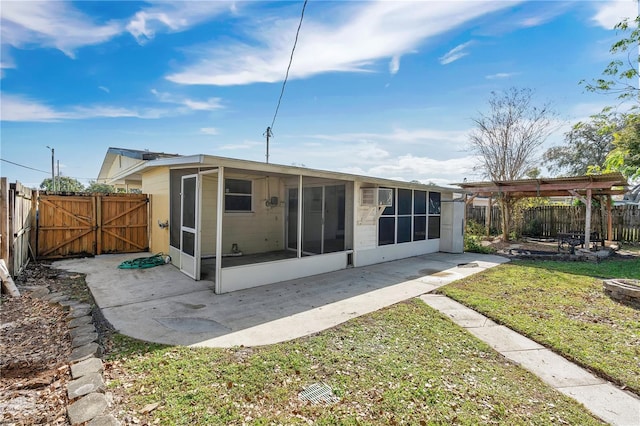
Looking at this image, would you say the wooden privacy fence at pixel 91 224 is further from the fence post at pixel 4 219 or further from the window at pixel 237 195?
the fence post at pixel 4 219

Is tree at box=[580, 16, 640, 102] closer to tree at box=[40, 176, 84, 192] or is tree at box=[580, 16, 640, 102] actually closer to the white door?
the white door

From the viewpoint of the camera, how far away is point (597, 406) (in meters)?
2.47

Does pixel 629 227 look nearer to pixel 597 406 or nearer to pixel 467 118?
pixel 467 118

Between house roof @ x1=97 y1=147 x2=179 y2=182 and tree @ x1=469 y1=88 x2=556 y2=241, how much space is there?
1486 centimetres

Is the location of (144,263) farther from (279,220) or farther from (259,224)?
(279,220)

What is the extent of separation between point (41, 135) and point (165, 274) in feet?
81.6

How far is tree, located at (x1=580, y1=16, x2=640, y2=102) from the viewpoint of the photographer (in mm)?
7359

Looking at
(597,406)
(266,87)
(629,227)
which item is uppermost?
(266,87)

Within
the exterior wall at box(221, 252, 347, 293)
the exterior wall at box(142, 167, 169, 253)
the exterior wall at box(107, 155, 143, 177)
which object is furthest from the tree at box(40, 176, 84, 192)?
the exterior wall at box(221, 252, 347, 293)

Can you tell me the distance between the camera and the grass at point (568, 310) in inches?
127

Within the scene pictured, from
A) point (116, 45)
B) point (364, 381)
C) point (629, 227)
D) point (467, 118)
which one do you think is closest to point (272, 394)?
point (364, 381)

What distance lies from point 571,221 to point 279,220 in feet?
41.5

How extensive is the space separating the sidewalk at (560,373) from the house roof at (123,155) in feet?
29.4

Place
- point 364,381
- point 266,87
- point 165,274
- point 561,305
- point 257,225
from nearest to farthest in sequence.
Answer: point 364,381, point 561,305, point 165,274, point 257,225, point 266,87
